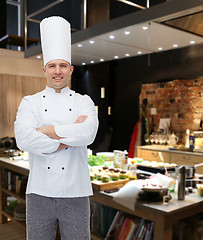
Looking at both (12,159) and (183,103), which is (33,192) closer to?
(12,159)

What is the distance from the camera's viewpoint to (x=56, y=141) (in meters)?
1.45

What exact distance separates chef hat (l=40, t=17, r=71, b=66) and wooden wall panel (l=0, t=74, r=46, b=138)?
3628 millimetres

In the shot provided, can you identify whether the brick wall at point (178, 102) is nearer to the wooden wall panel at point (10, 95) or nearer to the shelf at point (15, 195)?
the wooden wall panel at point (10, 95)

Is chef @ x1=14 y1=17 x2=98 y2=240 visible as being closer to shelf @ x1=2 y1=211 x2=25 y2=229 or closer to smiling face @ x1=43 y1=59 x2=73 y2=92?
smiling face @ x1=43 y1=59 x2=73 y2=92

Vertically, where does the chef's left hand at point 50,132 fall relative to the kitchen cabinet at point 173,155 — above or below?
above

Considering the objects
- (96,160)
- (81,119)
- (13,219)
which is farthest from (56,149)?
(13,219)

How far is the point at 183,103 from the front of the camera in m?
4.93

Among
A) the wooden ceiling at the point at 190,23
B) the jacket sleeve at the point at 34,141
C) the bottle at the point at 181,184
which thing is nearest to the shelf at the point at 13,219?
the bottle at the point at 181,184

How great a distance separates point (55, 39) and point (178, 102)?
3.79m

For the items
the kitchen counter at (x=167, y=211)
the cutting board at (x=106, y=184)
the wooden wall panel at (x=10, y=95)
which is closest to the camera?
the kitchen counter at (x=167, y=211)

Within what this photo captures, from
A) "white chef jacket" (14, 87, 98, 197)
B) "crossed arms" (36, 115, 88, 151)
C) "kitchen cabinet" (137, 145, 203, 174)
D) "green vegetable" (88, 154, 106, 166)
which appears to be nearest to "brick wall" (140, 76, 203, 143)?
"kitchen cabinet" (137, 145, 203, 174)

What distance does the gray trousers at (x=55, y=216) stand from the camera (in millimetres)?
1496

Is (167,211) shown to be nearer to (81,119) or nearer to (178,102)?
(81,119)

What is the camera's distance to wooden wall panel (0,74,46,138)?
16.4 feet
